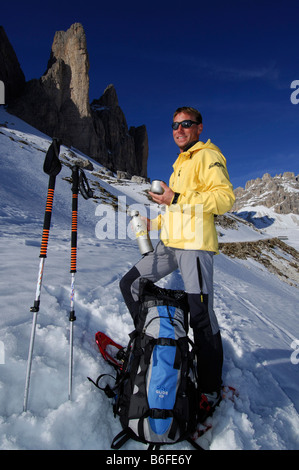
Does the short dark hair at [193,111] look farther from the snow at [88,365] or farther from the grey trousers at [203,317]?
the snow at [88,365]

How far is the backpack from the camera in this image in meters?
1.97

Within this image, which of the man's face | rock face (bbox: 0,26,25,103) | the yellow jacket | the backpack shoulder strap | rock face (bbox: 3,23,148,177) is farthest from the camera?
rock face (bbox: 3,23,148,177)

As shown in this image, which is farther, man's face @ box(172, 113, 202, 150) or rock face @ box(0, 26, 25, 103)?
rock face @ box(0, 26, 25, 103)

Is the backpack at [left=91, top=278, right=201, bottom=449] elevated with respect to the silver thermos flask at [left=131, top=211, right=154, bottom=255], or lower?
lower

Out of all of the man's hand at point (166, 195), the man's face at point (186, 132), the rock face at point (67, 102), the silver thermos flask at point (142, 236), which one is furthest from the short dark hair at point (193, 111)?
the rock face at point (67, 102)

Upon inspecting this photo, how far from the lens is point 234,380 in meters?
3.02

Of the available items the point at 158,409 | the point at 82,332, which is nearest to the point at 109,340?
the point at 82,332

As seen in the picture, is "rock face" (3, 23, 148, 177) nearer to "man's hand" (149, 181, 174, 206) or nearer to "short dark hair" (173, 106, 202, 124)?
"short dark hair" (173, 106, 202, 124)

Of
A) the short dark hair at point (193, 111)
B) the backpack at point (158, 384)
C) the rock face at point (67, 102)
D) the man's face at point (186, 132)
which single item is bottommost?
the backpack at point (158, 384)

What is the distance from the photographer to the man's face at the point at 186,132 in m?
2.93

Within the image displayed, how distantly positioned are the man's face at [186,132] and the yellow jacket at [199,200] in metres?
0.23

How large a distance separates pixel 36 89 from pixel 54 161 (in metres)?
80.4

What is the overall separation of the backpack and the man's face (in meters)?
1.95

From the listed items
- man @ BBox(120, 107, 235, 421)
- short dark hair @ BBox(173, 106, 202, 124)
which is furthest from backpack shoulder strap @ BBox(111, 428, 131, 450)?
short dark hair @ BBox(173, 106, 202, 124)
